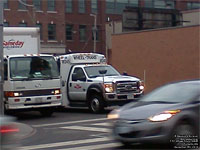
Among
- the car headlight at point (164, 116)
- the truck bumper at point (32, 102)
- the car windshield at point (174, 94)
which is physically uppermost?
the car windshield at point (174, 94)

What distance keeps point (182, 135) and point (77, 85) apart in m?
11.4

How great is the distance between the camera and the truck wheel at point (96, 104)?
66.9 feet

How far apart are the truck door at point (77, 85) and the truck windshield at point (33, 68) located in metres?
2.02

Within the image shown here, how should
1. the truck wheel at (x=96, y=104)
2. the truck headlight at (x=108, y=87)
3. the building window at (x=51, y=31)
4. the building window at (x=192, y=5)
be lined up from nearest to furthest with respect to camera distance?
1. the truck headlight at (x=108, y=87)
2. the truck wheel at (x=96, y=104)
3. the building window at (x=51, y=31)
4. the building window at (x=192, y=5)

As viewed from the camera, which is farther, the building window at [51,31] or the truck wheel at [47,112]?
the building window at [51,31]

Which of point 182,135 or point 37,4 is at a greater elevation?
point 37,4

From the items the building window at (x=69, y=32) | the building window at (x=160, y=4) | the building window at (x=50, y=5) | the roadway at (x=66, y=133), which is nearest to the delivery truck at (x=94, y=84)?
the roadway at (x=66, y=133)

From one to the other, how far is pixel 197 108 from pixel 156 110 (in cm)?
92

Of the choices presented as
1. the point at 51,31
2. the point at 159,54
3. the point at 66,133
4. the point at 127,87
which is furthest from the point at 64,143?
the point at 51,31

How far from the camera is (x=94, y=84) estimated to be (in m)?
20.5

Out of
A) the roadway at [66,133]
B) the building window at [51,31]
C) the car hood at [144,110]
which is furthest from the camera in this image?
the building window at [51,31]

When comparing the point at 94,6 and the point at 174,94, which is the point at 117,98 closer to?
the point at 174,94

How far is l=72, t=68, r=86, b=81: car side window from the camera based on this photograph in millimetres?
21217

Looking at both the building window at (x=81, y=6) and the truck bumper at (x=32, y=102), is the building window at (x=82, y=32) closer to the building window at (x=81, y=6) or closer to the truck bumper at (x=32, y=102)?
the building window at (x=81, y=6)
